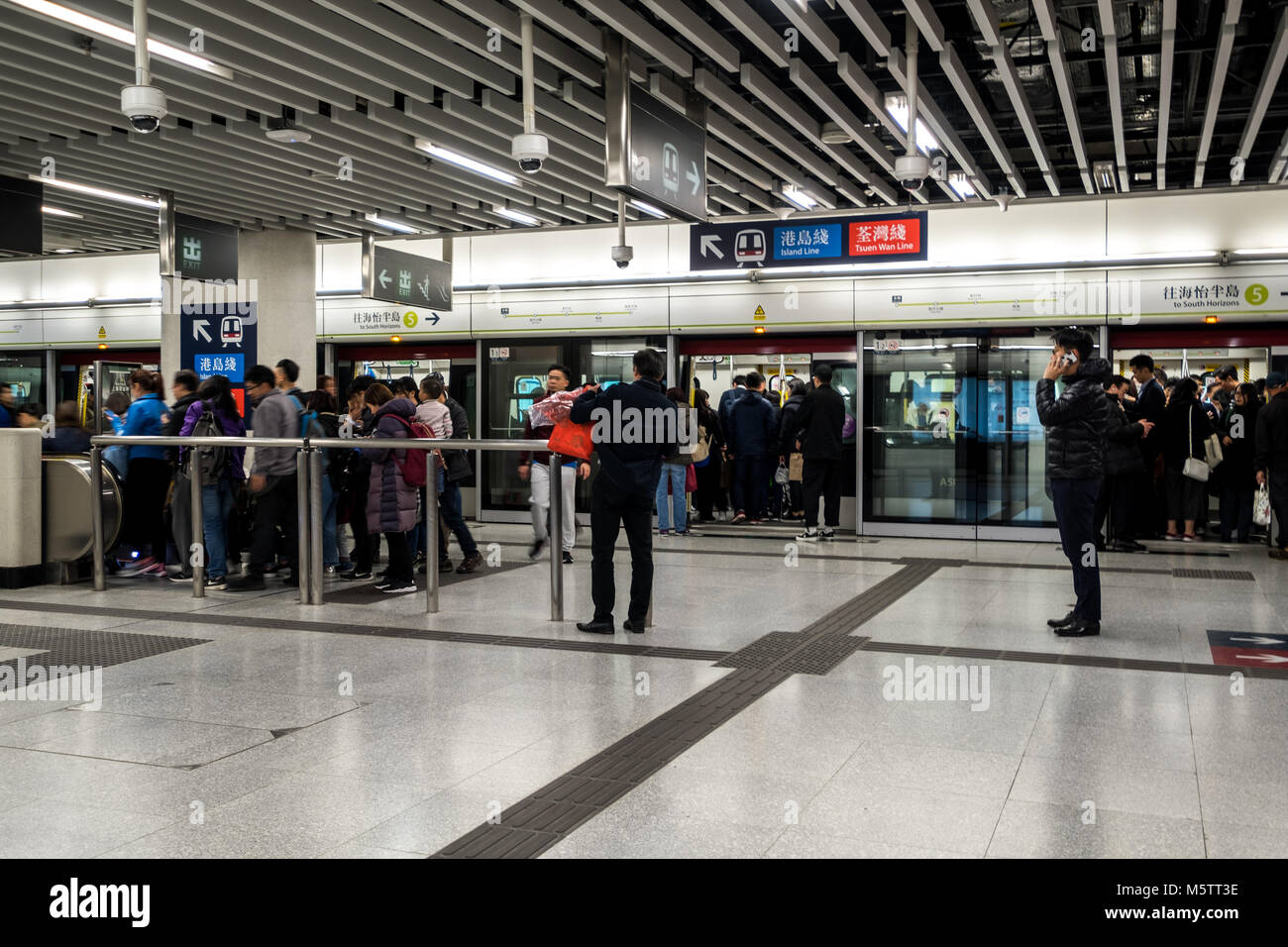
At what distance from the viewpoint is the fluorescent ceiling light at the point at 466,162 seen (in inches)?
353

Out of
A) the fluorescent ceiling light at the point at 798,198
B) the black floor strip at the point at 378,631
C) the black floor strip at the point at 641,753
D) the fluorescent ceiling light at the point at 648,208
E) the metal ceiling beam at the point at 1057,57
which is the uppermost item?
the metal ceiling beam at the point at 1057,57

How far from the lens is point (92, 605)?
290 inches

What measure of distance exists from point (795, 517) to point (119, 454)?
7.90 m

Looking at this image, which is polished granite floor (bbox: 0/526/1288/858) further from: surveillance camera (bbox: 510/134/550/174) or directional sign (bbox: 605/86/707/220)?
surveillance camera (bbox: 510/134/550/174)

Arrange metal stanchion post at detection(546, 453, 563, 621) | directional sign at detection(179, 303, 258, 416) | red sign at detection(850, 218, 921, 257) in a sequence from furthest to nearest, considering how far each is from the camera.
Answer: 1. directional sign at detection(179, 303, 258, 416)
2. red sign at detection(850, 218, 921, 257)
3. metal stanchion post at detection(546, 453, 563, 621)

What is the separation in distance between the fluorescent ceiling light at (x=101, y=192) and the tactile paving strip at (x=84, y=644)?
507 centimetres

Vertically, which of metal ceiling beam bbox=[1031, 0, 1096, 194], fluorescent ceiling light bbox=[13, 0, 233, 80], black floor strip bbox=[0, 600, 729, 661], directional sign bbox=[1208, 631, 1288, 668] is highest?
metal ceiling beam bbox=[1031, 0, 1096, 194]

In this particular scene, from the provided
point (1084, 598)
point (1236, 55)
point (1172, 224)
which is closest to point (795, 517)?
point (1172, 224)

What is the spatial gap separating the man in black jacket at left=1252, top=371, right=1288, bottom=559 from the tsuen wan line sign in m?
3.22

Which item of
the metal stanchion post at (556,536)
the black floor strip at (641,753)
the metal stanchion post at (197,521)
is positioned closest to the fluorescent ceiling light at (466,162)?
the metal stanchion post at (197,521)

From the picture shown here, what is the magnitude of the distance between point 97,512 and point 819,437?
6511 millimetres

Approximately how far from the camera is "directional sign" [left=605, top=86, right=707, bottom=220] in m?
6.99

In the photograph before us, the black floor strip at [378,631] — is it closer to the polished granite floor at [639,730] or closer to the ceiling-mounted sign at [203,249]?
the polished granite floor at [639,730]

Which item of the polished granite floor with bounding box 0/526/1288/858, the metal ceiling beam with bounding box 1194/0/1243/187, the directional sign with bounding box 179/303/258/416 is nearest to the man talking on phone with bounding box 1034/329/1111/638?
the polished granite floor with bounding box 0/526/1288/858
